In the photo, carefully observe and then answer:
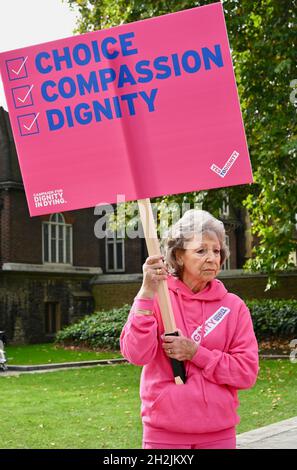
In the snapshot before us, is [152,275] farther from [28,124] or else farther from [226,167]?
[28,124]

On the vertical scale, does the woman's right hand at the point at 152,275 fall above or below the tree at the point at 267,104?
below

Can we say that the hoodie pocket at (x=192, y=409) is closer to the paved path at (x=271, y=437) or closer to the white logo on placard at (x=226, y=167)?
the white logo on placard at (x=226, y=167)

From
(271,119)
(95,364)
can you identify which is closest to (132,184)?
(271,119)

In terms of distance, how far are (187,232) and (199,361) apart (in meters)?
0.62

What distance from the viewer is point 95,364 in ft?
65.4

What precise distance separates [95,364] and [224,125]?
54.1 ft

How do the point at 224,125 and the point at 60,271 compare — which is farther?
the point at 60,271

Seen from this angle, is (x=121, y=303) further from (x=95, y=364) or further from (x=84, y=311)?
(x=95, y=364)

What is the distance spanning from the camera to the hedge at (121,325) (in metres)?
23.0

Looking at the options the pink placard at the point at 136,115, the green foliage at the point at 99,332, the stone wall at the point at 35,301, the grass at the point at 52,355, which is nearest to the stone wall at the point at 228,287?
the stone wall at the point at 35,301

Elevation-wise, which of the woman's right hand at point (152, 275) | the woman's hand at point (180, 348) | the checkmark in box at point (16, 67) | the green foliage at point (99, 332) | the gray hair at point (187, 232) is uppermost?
the checkmark in box at point (16, 67)

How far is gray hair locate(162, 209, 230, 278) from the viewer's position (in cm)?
380

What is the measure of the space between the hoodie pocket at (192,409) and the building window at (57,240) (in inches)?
1141

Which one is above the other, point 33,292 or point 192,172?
point 192,172
